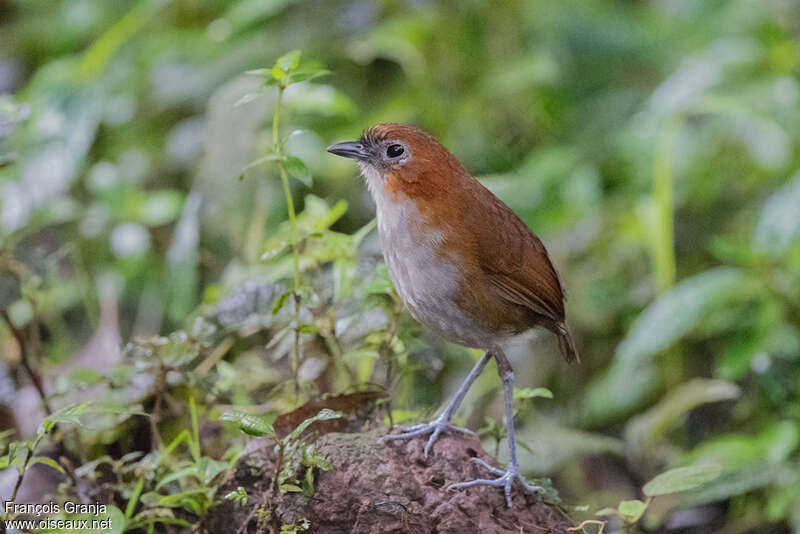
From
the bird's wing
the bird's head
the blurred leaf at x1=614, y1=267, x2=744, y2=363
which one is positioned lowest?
the blurred leaf at x1=614, y1=267, x2=744, y2=363

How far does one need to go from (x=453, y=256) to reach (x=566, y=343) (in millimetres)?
575

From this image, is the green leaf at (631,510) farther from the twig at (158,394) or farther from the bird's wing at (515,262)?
the twig at (158,394)

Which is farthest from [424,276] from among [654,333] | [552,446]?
[654,333]

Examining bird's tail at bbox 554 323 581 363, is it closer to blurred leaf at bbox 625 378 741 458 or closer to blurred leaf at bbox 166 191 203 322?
blurred leaf at bbox 625 378 741 458

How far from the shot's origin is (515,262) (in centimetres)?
245

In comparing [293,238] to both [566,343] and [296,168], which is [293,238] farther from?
[566,343]

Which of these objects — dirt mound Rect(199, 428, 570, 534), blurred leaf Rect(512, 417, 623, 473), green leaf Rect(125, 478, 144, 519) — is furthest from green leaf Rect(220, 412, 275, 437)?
blurred leaf Rect(512, 417, 623, 473)

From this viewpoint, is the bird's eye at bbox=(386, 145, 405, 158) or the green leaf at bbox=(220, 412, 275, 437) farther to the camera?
the bird's eye at bbox=(386, 145, 405, 158)

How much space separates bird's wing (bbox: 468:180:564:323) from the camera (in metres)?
2.39

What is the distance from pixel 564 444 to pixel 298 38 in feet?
10.0

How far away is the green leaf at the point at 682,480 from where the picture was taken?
2135 mm

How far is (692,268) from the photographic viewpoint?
4.46 m

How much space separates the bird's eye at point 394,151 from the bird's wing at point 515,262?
26cm

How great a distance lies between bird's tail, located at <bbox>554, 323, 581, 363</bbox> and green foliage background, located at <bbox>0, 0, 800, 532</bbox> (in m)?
0.25
